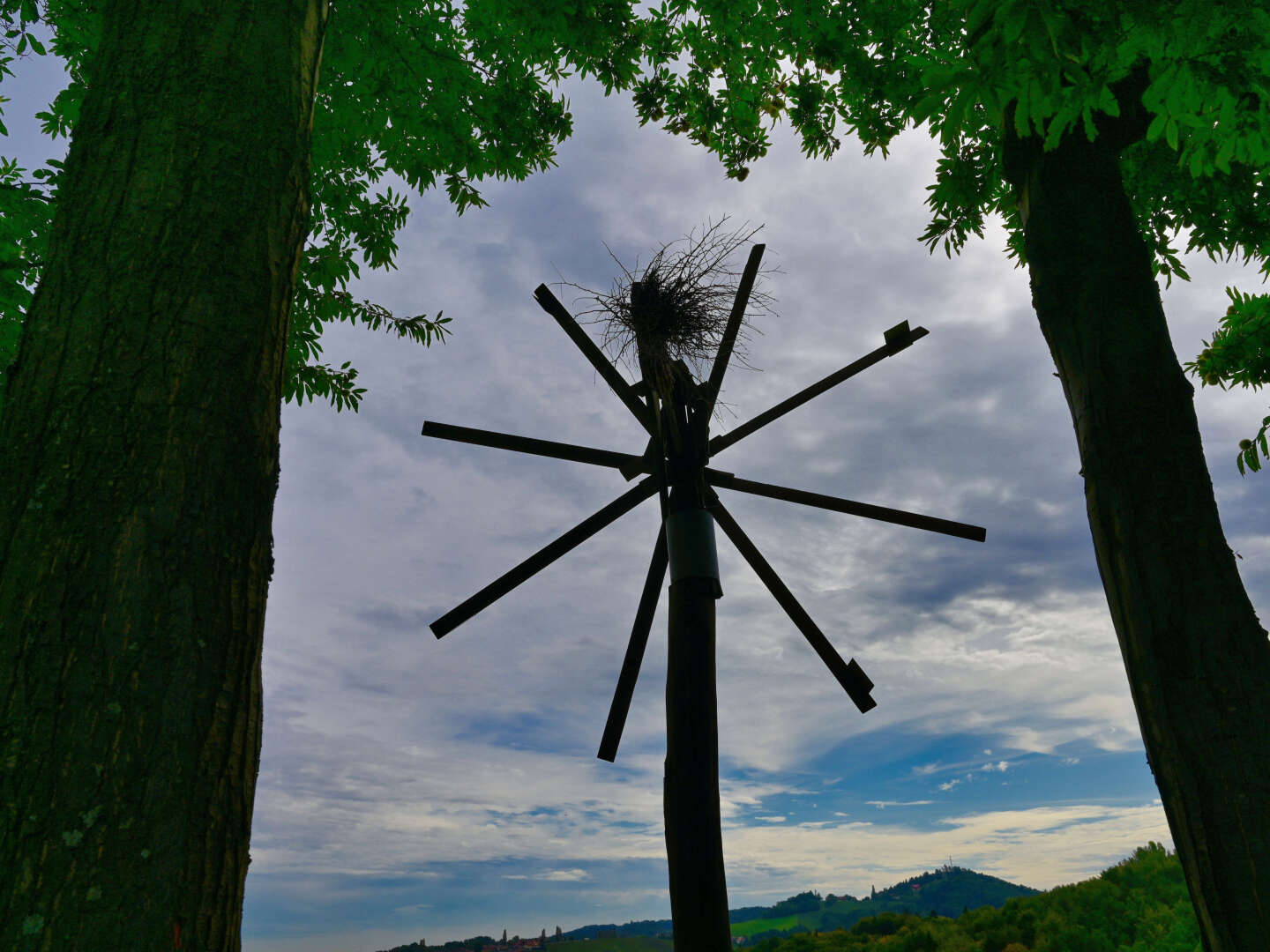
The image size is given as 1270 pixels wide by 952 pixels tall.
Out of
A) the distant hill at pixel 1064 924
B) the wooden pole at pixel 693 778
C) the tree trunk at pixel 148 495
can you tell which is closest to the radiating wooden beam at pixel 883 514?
the wooden pole at pixel 693 778

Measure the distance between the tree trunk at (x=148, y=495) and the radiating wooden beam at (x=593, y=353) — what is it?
3.80m

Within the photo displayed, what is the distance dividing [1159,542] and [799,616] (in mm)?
3017

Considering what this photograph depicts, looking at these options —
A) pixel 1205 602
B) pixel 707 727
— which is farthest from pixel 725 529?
pixel 1205 602

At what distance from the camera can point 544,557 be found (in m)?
5.73

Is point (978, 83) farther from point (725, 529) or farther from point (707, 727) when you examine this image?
point (725, 529)

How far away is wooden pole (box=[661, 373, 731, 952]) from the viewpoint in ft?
13.3

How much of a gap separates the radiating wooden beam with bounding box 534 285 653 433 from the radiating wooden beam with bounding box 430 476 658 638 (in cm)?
55

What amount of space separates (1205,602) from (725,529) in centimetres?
336

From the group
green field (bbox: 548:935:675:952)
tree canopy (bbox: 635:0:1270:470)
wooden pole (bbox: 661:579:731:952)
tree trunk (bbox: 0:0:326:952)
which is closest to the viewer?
tree trunk (bbox: 0:0:326:952)

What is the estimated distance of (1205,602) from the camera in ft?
10.6

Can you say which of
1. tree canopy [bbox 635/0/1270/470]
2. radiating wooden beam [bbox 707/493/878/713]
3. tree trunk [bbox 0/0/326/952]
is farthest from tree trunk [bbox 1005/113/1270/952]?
tree trunk [bbox 0/0/326/952]

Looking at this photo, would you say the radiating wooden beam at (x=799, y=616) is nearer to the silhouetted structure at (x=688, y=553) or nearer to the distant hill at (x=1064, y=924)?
the silhouetted structure at (x=688, y=553)

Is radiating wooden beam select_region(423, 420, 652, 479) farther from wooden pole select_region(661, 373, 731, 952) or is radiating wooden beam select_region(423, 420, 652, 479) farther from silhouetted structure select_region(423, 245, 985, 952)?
wooden pole select_region(661, 373, 731, 952)

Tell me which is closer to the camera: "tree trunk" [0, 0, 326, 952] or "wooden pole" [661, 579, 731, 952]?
"tree trunk" [0, 0, 326, 952]
